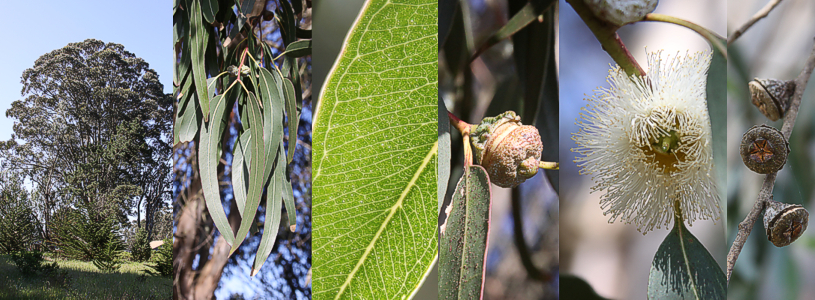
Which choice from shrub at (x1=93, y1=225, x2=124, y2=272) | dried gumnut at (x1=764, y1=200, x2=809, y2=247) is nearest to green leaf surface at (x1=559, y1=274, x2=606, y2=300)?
dried gumnut at (x1=764, y1=200, x2=809, y2=247)

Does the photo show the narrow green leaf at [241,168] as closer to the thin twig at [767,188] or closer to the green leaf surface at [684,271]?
the green leaf surface at [684,271]

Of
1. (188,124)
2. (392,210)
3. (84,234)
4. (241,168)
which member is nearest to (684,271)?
(392,210)

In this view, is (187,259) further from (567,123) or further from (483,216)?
(567,123)

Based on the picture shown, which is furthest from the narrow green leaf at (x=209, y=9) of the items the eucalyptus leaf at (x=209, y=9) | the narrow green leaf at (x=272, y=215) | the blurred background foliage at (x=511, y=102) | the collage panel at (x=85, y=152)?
the blurred background foliage at (x=511, y=102)

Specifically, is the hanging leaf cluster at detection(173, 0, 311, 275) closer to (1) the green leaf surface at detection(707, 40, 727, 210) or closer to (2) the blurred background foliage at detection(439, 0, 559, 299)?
(2) the blurred background foliage at detection(439, 0, 559, 299)

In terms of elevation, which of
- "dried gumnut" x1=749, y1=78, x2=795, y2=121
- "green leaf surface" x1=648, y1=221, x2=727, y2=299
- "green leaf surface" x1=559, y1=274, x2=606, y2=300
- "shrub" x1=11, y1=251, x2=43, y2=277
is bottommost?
"shrub" x1=11, y1=251, x2=43, y2=277

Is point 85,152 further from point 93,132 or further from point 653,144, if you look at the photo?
point 653,144
